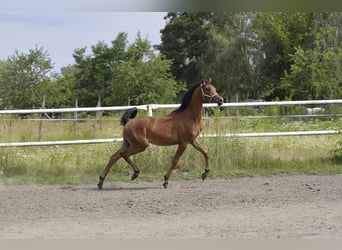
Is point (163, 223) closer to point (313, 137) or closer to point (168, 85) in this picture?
point (313, 137)

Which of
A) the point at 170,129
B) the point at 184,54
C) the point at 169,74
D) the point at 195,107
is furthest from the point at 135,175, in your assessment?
the point at 184,54

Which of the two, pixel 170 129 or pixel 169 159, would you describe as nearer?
pixel 170 129

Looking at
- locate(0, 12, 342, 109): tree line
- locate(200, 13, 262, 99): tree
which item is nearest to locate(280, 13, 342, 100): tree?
locate(0, 12, 342, 109): tree line

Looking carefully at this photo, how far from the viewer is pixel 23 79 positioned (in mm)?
31734

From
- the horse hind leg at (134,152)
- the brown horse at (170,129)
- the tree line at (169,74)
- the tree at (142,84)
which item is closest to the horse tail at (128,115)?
the brown horse at (170,129)

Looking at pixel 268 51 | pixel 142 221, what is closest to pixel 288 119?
pixel 142 221

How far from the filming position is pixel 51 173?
851 cm

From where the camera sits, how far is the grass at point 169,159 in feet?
27.7

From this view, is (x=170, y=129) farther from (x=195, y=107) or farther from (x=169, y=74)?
(x=169, y=74)

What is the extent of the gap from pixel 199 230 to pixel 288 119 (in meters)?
7.13

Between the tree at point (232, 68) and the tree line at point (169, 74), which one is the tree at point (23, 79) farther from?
the tree at point (232, 68)

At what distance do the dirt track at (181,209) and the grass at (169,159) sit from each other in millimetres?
532

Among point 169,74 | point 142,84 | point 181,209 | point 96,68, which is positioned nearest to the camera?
point 181,209

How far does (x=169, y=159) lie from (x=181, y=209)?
2.94m
